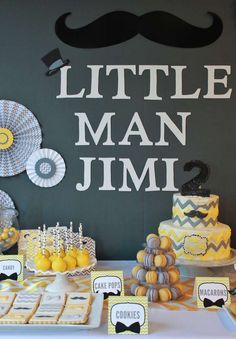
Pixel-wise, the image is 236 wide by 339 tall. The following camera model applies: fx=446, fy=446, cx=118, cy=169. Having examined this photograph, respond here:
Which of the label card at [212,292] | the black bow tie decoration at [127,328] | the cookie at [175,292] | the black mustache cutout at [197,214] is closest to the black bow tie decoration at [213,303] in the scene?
the label card at [212,292]

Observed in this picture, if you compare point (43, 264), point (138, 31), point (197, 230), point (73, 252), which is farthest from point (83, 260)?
point (138, 31)

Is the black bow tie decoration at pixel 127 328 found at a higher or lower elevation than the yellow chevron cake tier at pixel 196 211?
lower

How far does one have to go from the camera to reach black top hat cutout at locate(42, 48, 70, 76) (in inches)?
85.9

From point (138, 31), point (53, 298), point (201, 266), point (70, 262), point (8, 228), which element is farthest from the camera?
point (138, 31)

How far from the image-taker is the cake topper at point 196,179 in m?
1.99

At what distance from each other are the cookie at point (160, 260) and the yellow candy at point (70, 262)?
0.32m

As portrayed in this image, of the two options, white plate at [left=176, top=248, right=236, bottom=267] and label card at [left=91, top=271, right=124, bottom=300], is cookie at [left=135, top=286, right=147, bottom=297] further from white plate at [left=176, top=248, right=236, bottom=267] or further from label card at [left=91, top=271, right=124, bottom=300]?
white plate at [left=176, top=248, right=236, bottom=267]

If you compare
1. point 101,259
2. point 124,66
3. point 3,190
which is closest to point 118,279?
point 101,259

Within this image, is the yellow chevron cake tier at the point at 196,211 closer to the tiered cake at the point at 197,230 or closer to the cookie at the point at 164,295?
the tiered cake at the point at 197,230

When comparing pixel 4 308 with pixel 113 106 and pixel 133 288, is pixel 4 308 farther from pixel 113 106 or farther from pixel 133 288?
pixel 113 106

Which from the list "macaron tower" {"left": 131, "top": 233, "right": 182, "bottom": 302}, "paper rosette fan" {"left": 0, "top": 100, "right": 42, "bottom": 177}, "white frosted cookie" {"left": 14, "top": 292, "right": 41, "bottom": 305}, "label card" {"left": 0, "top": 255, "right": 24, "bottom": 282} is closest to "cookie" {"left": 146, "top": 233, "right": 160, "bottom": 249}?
"macaron tower" {"left": 131, "top": 233, "right": 182, "bottom": 302}

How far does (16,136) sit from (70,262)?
0.79m

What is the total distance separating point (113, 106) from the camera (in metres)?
2.20

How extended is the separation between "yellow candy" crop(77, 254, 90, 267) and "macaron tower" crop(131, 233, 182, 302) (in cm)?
21
